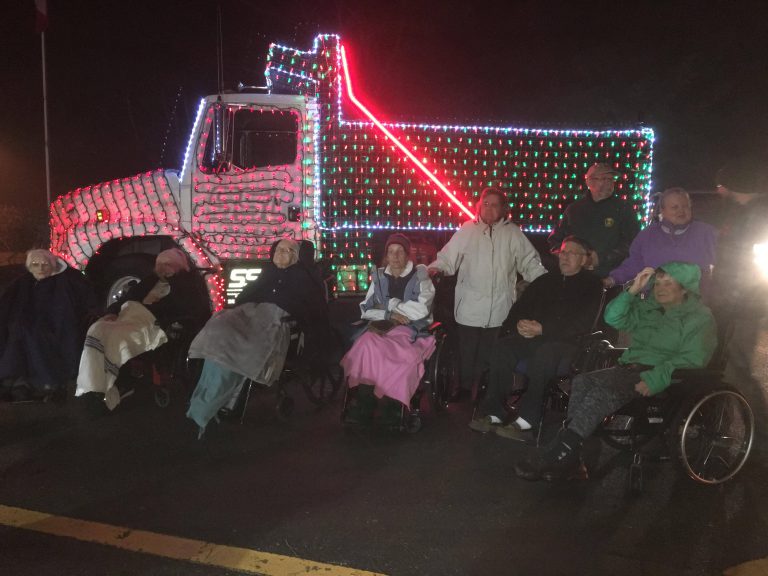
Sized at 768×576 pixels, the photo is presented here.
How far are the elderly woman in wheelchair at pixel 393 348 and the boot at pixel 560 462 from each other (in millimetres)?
1113

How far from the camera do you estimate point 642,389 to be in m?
3.97

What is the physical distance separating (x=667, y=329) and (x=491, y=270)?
5.22ft

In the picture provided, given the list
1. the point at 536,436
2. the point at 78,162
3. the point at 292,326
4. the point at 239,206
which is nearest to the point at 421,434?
the point at 536,436

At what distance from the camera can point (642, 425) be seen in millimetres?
4020

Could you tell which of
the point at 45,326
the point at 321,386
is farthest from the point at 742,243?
the point at 45,326

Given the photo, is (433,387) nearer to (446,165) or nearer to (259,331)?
(259,331)

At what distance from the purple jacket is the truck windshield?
12.9 ft

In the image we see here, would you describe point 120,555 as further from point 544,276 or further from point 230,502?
point 544,276

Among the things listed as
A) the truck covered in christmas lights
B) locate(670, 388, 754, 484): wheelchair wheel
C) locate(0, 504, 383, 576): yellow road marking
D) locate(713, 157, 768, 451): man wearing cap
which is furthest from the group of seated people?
the truck covered in christmas lights

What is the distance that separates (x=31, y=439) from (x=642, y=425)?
4.16 meters

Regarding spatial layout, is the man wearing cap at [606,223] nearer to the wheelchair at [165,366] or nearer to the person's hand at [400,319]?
the person's hand at [400,319]

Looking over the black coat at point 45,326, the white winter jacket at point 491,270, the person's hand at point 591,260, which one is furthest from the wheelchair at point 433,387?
the black coat at point 45,326

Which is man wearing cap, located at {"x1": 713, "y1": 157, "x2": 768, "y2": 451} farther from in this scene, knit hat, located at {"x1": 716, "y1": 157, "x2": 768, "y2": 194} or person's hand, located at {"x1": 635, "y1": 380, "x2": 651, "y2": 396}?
person's hand, located at {"x1": 635, "y1": 380, "x2": 651, "y2": 396}

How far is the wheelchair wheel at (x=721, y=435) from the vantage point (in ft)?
13.3
